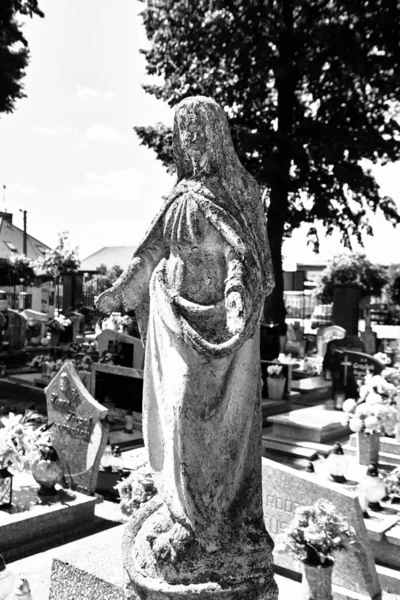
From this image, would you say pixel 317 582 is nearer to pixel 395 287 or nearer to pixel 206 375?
pixel 206 375

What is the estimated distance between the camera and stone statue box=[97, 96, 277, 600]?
9.20ft

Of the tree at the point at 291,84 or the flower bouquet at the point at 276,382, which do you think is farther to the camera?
the tree at the point at 291,84

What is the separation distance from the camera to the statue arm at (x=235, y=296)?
9.31ft

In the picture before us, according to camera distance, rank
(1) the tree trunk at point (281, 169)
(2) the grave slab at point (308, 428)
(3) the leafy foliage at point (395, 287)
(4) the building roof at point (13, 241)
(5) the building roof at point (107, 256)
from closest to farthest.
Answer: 1. (2) the grave slab at point (308, 428)
2. (1) the tree trunk at point (281, 169)
3. (3) the leafy foliage at point (395, 287)
4. (4) the building roof at point (13, 241)
5. (5) the building roof at point (107, 256)

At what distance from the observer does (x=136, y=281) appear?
11.0ft

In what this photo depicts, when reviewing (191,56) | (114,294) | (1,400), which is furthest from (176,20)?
(114,294)

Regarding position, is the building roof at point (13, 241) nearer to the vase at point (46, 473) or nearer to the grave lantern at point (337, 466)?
the vase at point (46, 473)

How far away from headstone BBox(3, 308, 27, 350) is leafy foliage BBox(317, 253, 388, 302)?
1680 cm

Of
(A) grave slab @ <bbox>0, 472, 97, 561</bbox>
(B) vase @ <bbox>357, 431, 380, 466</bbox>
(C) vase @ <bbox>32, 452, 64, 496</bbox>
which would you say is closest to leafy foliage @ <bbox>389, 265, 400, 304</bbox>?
(B) vase @ <bbox>357, 431, 380, 466</bbox>

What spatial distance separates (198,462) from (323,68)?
1998 centimetres

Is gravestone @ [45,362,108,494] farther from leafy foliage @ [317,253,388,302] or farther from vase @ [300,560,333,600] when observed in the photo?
leafy foliage @ [317,253,388,302]

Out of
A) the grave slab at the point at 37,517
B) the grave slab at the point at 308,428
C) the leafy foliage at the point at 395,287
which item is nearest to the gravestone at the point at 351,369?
the grave slab at the point at 308,428

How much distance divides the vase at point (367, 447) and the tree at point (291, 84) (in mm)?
13092

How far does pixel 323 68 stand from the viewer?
20.5 m
